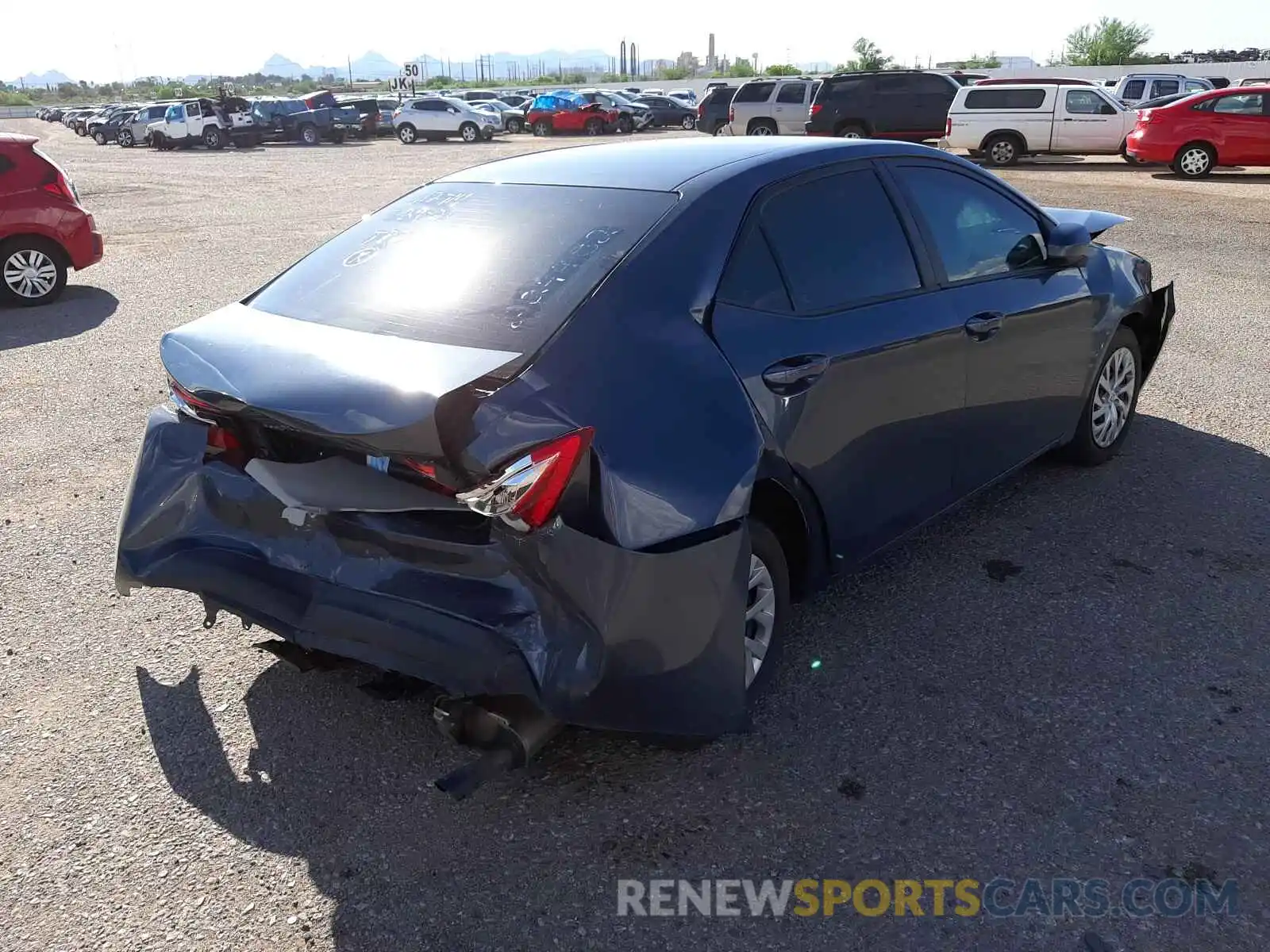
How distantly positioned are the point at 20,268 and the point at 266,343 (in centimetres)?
851

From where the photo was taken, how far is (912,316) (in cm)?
371

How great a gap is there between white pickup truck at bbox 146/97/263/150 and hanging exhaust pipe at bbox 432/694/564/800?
1528 inches

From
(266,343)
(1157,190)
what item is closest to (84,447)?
(266,343)

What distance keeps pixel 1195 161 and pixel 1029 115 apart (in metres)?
3.60

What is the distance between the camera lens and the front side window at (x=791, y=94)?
27078 mm

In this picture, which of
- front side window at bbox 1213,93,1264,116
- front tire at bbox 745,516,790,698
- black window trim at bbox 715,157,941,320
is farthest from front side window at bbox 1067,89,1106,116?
front tire at bbox 745,516,790,698

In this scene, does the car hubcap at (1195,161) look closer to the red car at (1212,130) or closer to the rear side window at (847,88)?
the red car at (1212,130)

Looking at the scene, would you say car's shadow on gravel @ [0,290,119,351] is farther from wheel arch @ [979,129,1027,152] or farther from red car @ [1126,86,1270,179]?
wheel arch @ [979,129,1027,152]

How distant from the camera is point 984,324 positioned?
3.98 m

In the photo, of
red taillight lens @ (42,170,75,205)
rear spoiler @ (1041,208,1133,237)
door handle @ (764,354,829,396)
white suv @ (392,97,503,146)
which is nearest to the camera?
door handle @ (764,354,829,396)

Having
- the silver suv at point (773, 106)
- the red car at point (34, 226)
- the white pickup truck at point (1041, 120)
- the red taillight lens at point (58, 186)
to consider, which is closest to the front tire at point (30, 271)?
the red car at point (34, 226)

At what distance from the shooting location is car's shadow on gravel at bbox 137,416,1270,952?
8.61 feet

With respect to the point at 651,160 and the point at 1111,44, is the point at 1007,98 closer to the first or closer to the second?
the point at 651,160

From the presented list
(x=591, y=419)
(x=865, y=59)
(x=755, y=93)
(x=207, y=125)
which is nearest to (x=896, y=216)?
(x=591, y=419)
